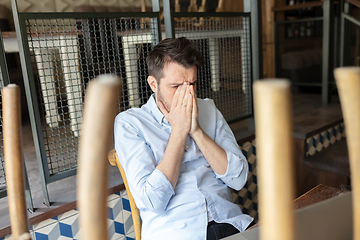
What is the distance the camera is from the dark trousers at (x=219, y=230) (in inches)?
41.4

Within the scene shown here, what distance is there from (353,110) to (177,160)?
0.77 meters

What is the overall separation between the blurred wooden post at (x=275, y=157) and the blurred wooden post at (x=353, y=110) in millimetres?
85

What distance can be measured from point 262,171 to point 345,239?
48cm

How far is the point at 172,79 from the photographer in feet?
3.83

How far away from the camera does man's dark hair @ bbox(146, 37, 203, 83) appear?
1.16m

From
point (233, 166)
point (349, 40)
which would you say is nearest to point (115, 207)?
point (233, 166)

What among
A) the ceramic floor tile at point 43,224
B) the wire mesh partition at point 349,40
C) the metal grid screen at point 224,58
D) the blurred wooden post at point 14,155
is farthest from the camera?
the wire mesh partition at point 349,40

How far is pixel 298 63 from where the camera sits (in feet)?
12.5

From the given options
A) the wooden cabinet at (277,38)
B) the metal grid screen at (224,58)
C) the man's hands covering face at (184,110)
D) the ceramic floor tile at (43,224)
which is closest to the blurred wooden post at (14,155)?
the man's hands covering face at (184,110)

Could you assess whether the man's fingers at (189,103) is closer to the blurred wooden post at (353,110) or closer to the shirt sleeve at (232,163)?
the shirt sleeve at (232,163)

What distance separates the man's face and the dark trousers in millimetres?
455

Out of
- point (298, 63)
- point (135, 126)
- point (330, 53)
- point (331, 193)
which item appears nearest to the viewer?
point (331, 193)

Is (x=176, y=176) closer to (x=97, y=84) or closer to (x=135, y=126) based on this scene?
(x=135, y=126)

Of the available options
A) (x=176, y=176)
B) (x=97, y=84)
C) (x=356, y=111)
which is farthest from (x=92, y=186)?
(x=176, y=176)
